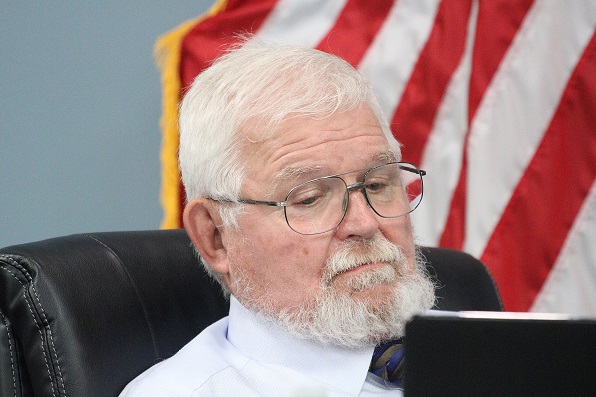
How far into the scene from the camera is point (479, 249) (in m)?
2.27

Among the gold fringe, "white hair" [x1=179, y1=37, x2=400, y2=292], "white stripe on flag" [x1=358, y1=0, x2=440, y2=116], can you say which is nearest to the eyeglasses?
"white hair" [x1=179, y1=37, x2=400, y2=292]

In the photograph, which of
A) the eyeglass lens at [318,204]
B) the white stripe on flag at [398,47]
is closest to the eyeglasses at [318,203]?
the eyeglass lens at [318,204]

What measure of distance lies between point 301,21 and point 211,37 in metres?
0.28

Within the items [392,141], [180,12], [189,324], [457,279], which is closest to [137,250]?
[189,324]

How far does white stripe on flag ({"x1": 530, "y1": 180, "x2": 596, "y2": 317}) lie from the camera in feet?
7.15

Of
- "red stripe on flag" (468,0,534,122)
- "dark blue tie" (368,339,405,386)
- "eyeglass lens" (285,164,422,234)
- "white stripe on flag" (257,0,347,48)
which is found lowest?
"dark blue tie" (368,339,405,386)

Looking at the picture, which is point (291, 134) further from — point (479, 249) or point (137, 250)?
point (479, 249)

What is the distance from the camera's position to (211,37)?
2092 mm

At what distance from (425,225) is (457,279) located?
0.52m

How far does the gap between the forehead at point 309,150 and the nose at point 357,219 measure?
0.05m

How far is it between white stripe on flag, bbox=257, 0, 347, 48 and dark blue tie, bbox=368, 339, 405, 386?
43.1 inches

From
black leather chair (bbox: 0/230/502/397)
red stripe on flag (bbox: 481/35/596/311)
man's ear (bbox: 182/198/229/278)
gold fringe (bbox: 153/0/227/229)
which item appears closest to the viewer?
black leather chair (bbox: 0/230/502/397)

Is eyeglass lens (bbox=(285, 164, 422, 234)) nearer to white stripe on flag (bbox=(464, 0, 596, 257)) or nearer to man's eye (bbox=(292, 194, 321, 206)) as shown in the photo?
man's eye (bbox=(292, 194, 321, 206))

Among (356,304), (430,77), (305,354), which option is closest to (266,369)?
(305,354)
